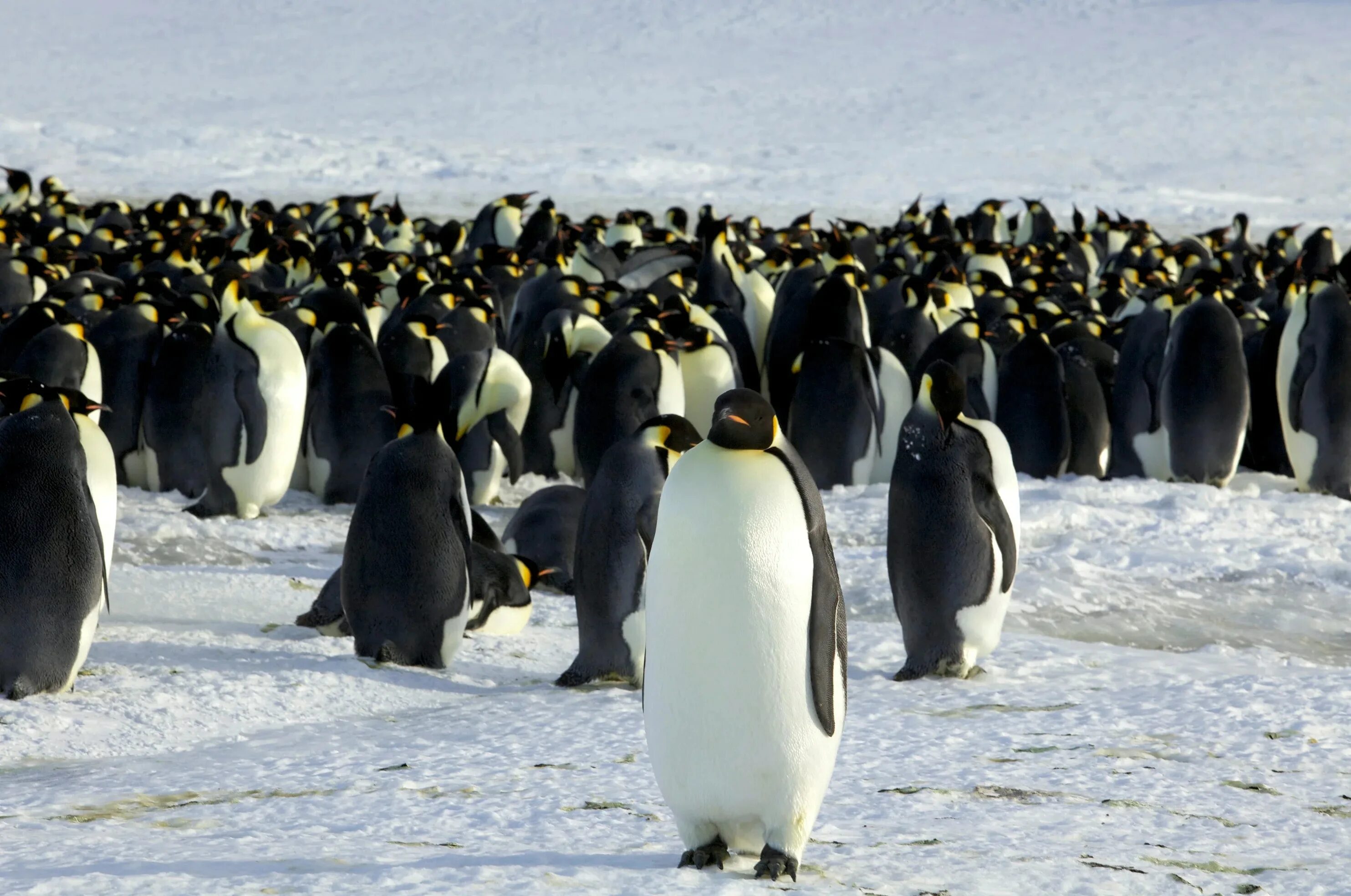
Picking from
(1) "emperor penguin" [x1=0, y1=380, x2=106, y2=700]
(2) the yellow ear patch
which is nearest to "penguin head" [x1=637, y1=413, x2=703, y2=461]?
(2) the yellow ear patch

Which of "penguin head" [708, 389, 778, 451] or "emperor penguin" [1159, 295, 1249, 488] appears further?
"emperor penguin" [1159, 295, 1249, 488]

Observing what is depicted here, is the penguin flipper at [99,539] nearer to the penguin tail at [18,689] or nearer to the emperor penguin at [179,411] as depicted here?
the penguin tail at [18,689]

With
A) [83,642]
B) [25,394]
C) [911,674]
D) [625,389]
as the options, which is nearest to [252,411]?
[625,389]

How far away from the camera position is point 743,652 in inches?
102

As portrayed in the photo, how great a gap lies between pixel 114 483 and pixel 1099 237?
14.7m

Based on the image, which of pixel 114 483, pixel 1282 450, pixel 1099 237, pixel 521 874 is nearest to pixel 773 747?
pixel 521 874

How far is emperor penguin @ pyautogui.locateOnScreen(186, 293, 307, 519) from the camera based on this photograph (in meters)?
6.40

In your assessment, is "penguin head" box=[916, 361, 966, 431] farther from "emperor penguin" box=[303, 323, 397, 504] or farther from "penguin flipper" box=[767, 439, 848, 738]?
"emperor penguin" box=[303, 323, 397, 504]

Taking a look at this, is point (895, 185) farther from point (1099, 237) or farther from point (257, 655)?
point (257, 655)

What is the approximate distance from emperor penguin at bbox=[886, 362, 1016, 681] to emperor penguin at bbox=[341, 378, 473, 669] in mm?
1169

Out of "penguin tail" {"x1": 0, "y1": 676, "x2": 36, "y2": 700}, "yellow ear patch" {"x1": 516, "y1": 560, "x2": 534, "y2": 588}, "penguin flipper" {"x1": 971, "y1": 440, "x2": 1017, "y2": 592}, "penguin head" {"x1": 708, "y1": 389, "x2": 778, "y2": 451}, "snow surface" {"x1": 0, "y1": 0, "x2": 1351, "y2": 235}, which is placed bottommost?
"penguin tail" {"x1": 0, "y1": 676, "x2": 36, "y2": 700}

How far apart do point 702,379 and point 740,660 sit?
15.6ft

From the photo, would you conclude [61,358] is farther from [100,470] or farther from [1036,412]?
[1036,412]

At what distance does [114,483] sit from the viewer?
423 centimetres
